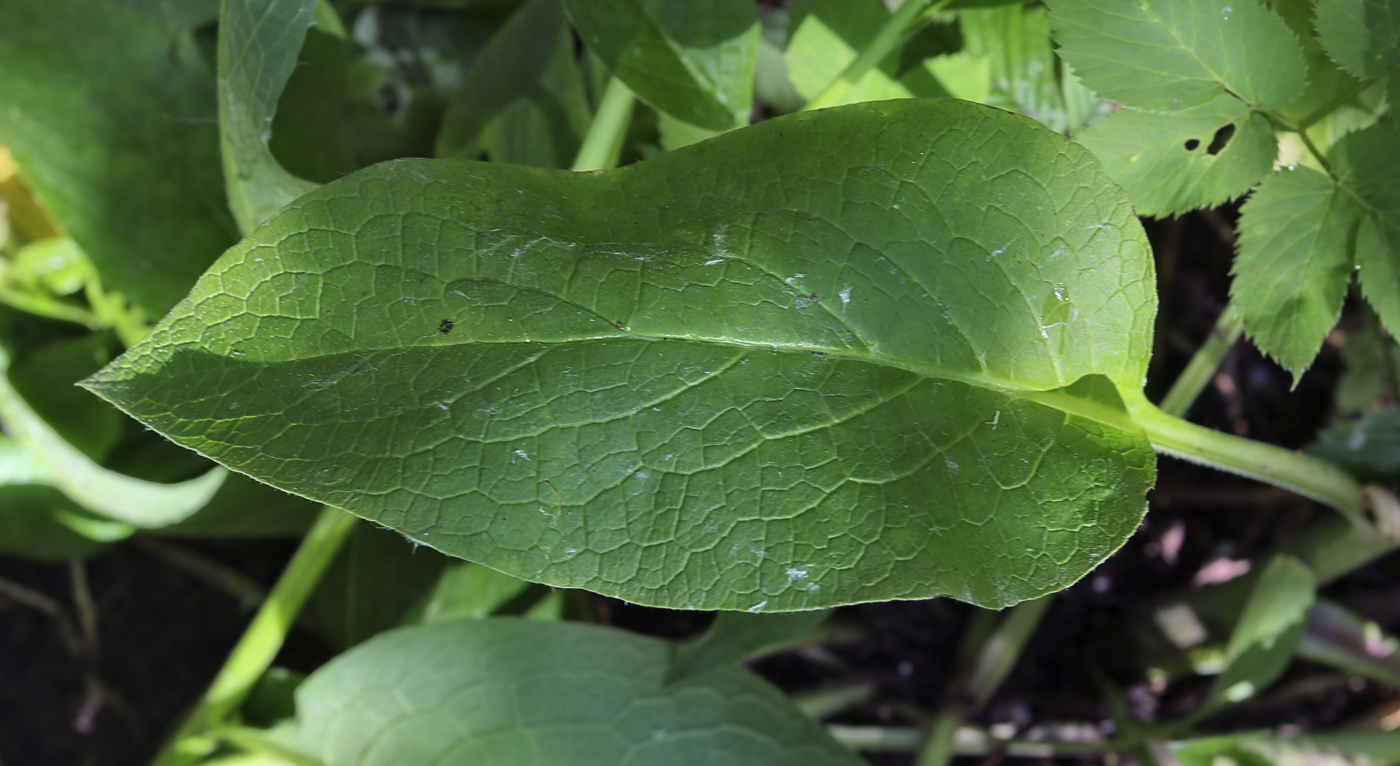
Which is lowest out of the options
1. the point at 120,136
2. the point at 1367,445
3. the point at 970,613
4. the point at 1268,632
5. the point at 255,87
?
the point at 970,613

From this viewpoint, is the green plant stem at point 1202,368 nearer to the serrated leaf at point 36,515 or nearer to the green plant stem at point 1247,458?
the green plant stem at point 1247,458

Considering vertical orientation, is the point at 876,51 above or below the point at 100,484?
above

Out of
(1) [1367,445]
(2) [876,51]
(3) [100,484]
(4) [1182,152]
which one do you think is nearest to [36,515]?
(3) [100,484]

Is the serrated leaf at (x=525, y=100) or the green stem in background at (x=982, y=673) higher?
the serrated leaf at (x=525, y=100)

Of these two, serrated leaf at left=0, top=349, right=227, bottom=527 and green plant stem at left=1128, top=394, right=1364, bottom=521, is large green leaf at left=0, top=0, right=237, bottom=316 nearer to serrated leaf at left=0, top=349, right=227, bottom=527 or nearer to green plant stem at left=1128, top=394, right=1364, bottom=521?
serrated leaf at left=0, top=349, right=227, bottom=527

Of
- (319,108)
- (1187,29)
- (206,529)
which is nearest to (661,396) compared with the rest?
(1187,29)

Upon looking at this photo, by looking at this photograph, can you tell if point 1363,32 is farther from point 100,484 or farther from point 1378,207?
point 100,484

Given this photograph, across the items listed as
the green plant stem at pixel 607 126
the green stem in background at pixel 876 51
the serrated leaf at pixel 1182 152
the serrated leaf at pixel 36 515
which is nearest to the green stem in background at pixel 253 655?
the serrated leaf at pixel 36 515
